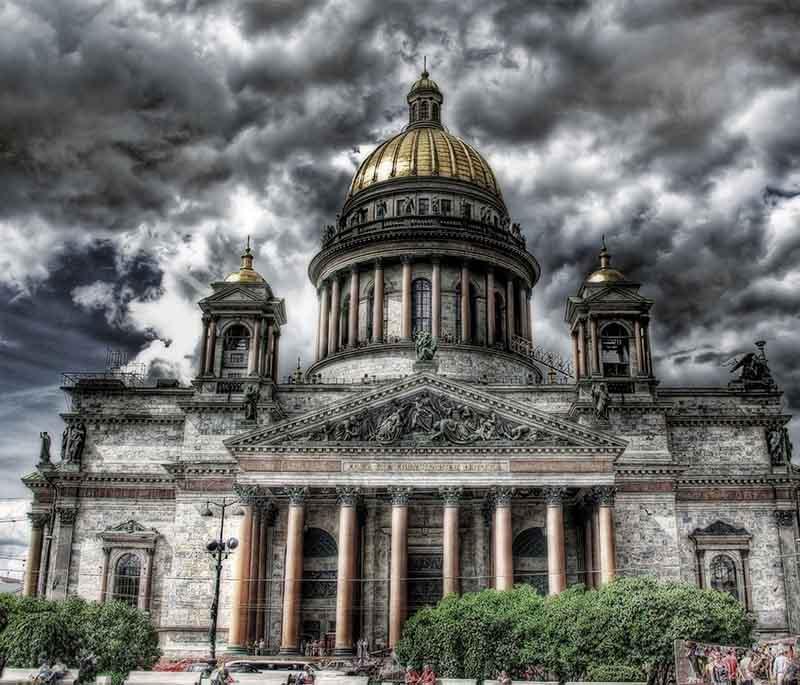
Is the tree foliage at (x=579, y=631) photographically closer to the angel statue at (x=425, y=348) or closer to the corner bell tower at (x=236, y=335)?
the angel statue at (x=425, y=348)

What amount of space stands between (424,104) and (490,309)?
18.7 m

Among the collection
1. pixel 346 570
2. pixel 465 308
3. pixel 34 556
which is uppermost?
pixel 465 308

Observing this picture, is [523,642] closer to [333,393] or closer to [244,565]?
[244,565]

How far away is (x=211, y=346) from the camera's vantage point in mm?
51719

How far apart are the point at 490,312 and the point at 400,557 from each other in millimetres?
21730

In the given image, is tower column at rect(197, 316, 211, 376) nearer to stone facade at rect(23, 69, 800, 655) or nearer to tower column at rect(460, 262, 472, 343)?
stone facade at rect(23, 69, 800, 655)

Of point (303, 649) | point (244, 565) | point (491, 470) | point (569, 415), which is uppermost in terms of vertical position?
point (569, 415)

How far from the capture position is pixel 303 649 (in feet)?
145

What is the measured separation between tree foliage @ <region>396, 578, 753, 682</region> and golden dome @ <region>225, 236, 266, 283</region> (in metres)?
24.1

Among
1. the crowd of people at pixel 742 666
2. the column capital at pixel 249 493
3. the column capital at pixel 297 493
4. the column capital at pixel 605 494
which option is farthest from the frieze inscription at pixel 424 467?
the crowd of people at pixel 742 666

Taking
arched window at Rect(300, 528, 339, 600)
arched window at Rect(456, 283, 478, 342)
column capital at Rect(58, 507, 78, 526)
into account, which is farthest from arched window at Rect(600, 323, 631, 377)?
column capital at Rect(58, 507, 78, 526)

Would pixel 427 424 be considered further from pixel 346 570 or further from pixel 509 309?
pixel 509 309

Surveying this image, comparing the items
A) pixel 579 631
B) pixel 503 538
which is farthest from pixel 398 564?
pixel 579 631

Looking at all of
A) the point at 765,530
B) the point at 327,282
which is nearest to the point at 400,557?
the point at 765,530
